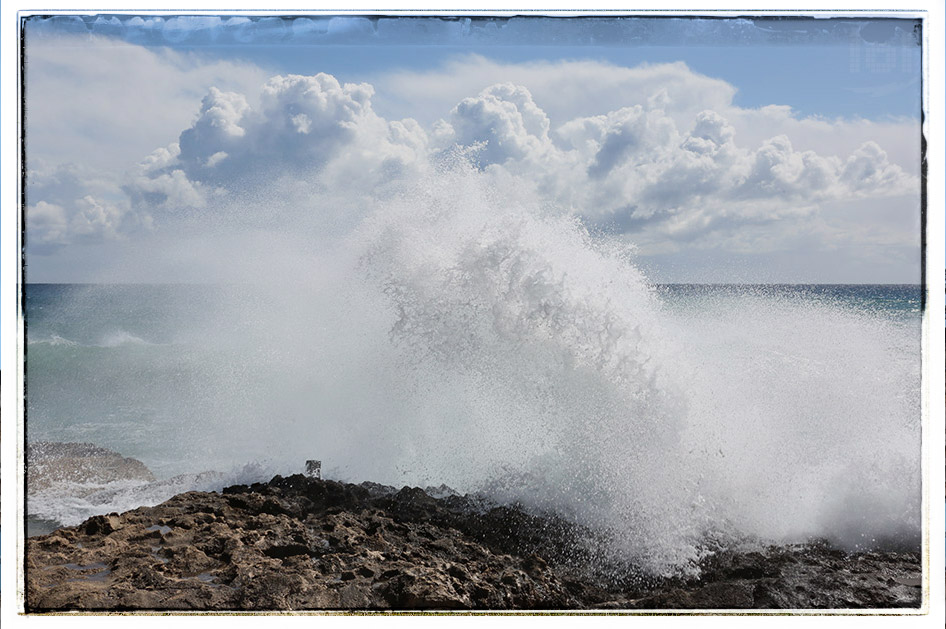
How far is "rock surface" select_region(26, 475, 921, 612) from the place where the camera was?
7.33ft

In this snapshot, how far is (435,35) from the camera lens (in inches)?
92.4

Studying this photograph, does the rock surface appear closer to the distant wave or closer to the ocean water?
the ocean water

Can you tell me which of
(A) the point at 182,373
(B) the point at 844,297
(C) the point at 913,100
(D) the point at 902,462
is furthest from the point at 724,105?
(A) the point at 182,373

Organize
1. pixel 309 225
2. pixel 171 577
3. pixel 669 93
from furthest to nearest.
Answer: pixel 309 225 → pixel 669 93 → pixel 171 577

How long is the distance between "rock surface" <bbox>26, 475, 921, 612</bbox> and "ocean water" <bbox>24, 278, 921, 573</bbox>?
0.50 feet

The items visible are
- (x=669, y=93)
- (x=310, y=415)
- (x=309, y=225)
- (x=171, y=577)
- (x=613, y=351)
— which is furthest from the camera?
(x=310, y=415)

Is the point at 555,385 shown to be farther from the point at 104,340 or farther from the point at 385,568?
the point at 104,340

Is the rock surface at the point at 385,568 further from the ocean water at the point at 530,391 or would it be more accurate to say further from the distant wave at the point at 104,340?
the distant wave at the point at 104,340

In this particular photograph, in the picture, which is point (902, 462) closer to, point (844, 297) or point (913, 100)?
point (844, 297)

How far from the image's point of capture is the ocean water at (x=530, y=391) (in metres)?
2.53

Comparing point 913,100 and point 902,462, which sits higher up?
point 913,100

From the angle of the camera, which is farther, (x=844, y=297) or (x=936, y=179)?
(x=844, y=297)

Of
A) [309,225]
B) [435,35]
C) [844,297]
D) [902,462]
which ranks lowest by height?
[902,462]

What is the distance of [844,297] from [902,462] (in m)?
0.83
